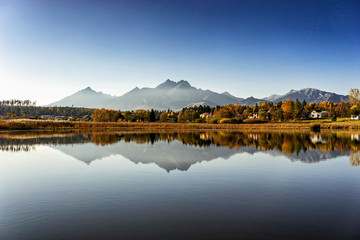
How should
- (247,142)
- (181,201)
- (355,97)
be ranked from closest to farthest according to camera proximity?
(181,201) < (247,142) < (355,97)

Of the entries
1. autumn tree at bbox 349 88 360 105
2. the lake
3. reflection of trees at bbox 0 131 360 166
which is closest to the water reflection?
reflection of trees at bbox 0 131 360 166

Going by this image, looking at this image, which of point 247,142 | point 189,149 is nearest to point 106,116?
point 247,142

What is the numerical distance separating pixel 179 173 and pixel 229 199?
24.5 ft

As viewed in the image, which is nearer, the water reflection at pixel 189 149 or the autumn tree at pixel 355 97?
the water reflection at pixel 189 149

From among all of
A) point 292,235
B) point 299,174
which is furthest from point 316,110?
point 292,235

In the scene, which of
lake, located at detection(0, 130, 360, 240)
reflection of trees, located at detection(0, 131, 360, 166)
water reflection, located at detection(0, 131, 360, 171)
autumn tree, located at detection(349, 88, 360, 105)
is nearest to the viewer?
lake, located at detection(0, 130, 360, 240)

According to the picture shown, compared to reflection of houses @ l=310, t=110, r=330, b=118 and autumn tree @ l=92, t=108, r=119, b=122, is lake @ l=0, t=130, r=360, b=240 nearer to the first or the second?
autumn tree @ l=92, t=108, r=119, b=122

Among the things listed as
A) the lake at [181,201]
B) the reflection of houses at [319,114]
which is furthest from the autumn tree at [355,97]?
the lake at [181,201]

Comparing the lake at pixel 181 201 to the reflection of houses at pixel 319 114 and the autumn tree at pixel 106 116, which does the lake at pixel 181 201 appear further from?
the reflection of houses at pixel 319 114

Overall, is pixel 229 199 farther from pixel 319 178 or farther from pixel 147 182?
pixel 319 178

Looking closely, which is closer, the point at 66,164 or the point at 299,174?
the point at 299,174

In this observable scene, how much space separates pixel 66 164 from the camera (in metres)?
25.7

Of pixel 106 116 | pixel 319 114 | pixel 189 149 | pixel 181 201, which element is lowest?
pixel 189 149

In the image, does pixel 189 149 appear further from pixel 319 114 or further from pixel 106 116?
pixel 319 114
